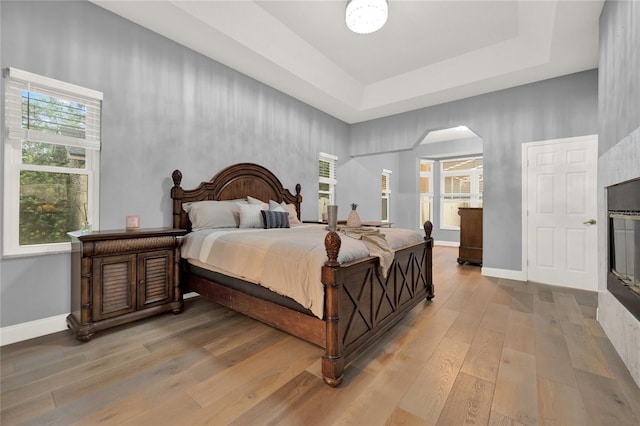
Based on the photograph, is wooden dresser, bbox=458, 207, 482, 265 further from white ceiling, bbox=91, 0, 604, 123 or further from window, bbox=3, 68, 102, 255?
window, bbox=3, 68, 102, 255

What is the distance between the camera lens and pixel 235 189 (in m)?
3.92

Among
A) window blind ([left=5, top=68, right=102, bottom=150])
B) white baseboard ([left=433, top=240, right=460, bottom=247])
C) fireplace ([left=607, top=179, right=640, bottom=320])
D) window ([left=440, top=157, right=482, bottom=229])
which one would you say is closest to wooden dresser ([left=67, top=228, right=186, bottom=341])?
window blind ([left=5, top=68, right=102, bottom=150])

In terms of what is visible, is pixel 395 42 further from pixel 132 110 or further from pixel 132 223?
pixel 132 223

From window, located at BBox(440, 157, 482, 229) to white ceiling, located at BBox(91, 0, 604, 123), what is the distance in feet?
12.7

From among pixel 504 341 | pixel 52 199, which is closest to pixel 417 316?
pixel 504 341

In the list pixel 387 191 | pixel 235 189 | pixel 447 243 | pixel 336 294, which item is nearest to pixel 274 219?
pixel 235 189

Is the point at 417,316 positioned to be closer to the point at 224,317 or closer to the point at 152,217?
the point at 224,317

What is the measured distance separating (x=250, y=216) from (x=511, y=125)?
4271mm

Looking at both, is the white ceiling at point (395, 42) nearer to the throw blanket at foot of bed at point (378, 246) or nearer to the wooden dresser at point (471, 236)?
the wooden dresser at point (471, 236)

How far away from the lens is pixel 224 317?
2.76 metres

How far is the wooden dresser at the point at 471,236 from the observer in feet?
17.7

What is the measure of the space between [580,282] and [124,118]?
6.09 m

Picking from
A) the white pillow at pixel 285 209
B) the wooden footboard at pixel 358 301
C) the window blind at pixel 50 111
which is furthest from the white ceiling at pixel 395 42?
the wooden footboard at pixel 358 301

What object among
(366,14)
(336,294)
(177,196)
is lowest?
(336,294)
